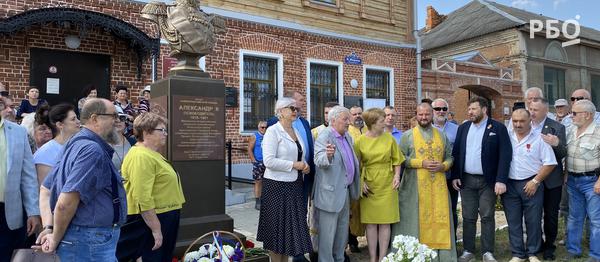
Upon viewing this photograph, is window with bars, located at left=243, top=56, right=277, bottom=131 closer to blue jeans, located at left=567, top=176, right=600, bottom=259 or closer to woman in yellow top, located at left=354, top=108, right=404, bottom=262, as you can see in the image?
woman in yellow top, located at left=354, top=108, right=404, bottom=262

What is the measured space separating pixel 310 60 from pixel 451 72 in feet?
24.2

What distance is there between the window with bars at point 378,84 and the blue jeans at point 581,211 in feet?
27.7

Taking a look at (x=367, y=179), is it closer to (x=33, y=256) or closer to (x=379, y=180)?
(x=379, y=180)

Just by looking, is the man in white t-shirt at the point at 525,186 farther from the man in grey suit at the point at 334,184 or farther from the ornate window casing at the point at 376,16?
the ornate window casing at the point at 376,16

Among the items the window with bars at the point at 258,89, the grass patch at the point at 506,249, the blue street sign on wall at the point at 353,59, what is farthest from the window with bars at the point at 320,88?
the grass patch at the point at 506,249

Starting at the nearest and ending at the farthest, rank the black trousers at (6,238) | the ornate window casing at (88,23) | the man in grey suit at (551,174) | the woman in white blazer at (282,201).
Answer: the black trousers at (6,238) < the woman in white blazer at (282,201) < the man in grey suit at (551,174) < the ornate window casing at (88,23)

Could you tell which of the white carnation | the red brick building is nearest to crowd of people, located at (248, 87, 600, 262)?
the white carnation

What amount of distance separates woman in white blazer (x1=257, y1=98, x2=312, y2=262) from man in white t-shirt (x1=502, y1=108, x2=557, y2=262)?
2.36 meters

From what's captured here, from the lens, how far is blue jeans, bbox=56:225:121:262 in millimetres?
2736

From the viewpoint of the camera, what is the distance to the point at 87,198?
2.70 m

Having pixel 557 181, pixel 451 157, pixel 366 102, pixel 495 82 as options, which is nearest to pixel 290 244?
pixel 451 157

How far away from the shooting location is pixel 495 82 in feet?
64.0

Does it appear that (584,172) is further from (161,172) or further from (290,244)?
(161,172)

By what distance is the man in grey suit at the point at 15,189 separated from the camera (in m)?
3.38
